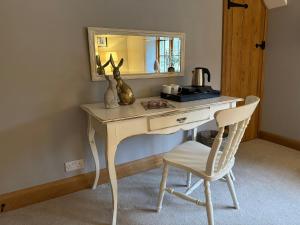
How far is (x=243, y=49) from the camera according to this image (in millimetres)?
2857

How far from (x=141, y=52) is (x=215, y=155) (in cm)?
121

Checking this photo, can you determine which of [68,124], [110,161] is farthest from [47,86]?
[110,161]

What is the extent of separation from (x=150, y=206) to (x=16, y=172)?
105 cm

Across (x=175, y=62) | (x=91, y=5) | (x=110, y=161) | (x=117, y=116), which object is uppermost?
(x=91, y=5)

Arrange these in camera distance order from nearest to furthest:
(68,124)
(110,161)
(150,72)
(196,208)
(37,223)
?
(110,161) → (37,223) → (196,208) → (68,124) → (150,72)

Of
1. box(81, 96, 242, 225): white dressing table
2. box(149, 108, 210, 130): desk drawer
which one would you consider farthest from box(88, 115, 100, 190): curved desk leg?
box(149, 108, 210, 130): desk drawer

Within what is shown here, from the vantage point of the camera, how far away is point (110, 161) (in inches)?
61.1

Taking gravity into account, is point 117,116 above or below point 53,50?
below

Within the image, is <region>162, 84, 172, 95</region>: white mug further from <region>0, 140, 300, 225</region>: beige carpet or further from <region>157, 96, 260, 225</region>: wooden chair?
<region>0, 140, 300, 225</region>: beige carpet

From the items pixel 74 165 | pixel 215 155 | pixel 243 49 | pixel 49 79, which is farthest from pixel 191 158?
pixel 243 49

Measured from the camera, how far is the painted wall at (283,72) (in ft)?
9.04

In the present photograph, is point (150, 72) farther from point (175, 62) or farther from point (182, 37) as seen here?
point (182, 37)

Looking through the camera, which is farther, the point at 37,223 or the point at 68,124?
the point at 68,124

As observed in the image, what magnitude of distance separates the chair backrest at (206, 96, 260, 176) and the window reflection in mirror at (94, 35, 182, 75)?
0.97 meters
